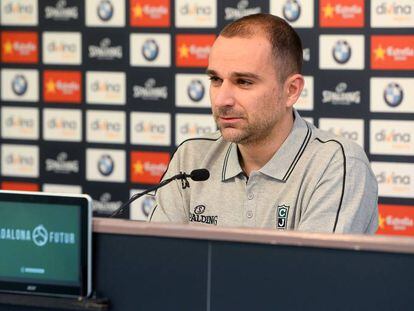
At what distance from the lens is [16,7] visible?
471 centimetres

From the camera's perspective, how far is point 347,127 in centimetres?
416

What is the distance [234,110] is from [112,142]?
7.91ft

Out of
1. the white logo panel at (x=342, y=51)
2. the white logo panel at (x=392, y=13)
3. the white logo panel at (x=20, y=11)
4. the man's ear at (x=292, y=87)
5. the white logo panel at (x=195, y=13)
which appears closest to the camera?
the man's ear at (x=292, y=87)

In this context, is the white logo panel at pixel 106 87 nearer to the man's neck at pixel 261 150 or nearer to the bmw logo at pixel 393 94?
the bmw logo at pixel 393 94

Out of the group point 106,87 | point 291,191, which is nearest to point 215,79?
point 291,191

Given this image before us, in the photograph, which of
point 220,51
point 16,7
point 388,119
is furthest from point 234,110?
point 16,7

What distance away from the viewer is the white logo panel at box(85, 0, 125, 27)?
178 inches

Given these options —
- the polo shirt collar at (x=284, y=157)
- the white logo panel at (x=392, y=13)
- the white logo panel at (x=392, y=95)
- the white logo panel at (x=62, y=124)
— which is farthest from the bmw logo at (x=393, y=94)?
the polo shirt collar at (x=284, y=157)

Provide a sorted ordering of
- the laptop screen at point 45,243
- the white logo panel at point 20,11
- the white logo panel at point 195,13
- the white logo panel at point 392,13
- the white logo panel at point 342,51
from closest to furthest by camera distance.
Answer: the laptop screen at point 45,243 < the white logo panel at point 392,13 < the white logo panel at point 342,51 < the white logo panel at point 195,13 < the white logo panel at point 20,11

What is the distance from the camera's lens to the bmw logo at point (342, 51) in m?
4.13

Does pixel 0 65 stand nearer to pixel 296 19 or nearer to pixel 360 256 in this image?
pixel 296 19

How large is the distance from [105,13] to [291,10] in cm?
96

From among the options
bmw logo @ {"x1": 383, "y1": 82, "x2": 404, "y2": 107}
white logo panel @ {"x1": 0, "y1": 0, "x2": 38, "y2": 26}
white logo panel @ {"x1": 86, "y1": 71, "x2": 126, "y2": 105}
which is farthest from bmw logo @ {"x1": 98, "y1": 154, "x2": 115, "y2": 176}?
bmw logo @ {"x1": 383, "y1": 82, "x2": 404, "y2": 107}

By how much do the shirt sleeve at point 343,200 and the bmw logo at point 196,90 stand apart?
216 centimetres
